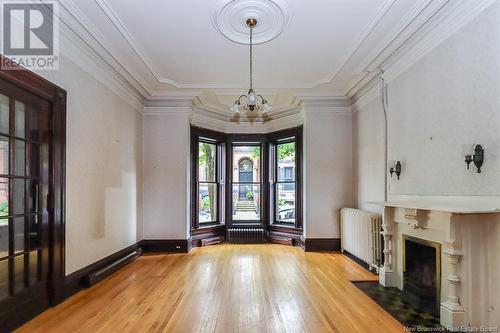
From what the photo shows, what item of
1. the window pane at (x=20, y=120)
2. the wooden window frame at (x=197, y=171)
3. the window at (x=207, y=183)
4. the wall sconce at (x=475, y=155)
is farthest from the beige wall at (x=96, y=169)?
the wall sconce at (x=475, y=155)

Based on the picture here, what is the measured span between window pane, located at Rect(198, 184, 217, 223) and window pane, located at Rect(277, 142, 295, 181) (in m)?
1.57

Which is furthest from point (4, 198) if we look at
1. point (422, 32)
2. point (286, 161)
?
point (286, 161)

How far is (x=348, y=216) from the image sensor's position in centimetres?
543

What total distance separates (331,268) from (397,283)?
1103 millimetres

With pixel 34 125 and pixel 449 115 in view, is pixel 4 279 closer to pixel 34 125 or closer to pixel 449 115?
pixel 34 125

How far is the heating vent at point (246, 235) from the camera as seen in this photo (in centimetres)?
683

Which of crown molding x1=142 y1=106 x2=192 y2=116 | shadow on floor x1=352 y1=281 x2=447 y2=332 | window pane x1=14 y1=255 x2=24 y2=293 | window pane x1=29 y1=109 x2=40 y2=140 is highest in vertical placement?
crown molding x1=142 y1=106 x2=192 y2=116

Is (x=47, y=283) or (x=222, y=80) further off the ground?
(x=222, y=80)

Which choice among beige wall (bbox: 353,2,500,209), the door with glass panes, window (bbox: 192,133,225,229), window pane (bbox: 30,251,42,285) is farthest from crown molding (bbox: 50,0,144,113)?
beige wall (bbox: 353,2,500,209)

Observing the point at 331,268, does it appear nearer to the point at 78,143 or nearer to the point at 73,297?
the point at 73,297

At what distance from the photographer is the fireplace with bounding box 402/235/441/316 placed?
305 cm

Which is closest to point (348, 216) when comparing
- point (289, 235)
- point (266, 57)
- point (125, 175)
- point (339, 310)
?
point (289, 235)

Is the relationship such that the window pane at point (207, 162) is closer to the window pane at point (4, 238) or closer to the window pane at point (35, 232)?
the window pane at point (35, 232)

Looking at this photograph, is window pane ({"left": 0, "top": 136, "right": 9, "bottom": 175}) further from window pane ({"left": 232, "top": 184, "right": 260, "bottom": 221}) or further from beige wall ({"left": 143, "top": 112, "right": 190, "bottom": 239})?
window pane ({"left": 232, "top": 184, "right": 260, "bottom": 221})
